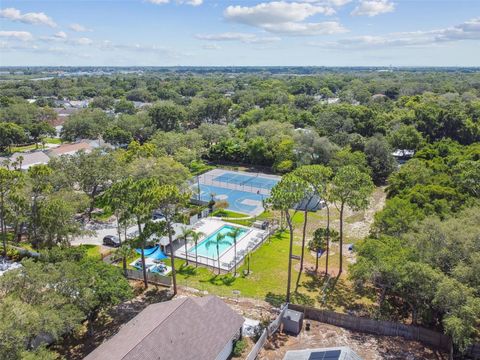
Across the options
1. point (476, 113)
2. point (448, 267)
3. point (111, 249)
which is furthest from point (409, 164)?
point (476, 113)

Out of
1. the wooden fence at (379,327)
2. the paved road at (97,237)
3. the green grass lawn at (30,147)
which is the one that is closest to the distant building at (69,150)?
the green grass lawn at (30,147)

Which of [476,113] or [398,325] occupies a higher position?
[476,113]

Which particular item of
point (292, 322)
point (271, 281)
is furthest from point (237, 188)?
point (292, 322)

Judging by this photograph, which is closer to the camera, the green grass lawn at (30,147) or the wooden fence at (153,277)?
the wooden fence at (153,277)

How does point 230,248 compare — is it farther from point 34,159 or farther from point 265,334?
point 34,159

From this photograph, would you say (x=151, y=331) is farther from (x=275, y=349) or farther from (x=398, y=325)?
(x=398, y=325)

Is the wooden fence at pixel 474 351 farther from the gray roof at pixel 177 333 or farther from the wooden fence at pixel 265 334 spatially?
the gray roof at pixel 177 333

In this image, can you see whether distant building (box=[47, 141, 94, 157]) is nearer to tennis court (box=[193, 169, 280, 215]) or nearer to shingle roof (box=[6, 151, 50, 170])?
shingle roof (box=[6, 151, 50, 170])
